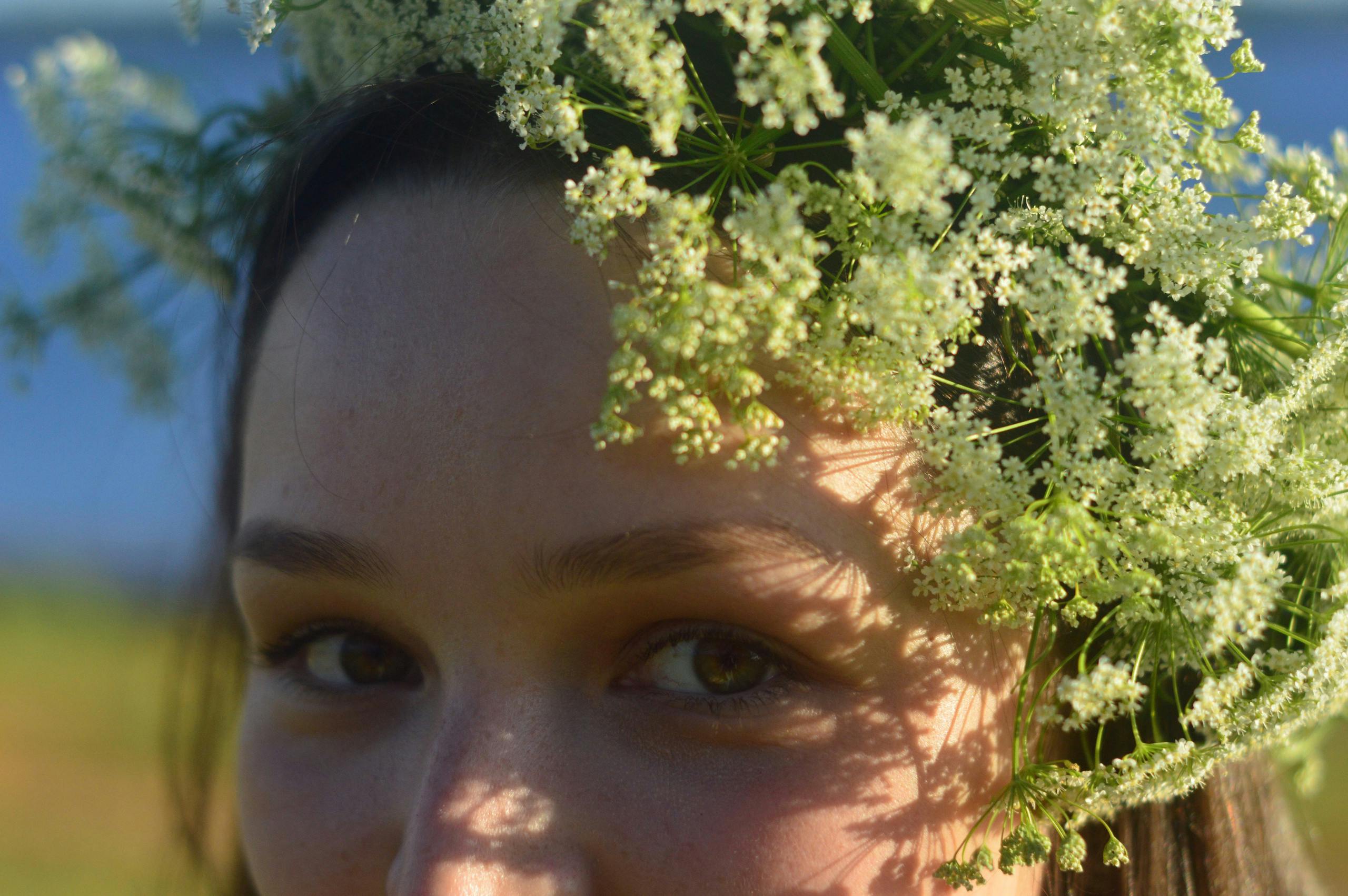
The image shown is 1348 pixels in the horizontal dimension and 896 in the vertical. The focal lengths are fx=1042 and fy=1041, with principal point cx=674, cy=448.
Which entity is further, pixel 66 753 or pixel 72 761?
pixel 66 753

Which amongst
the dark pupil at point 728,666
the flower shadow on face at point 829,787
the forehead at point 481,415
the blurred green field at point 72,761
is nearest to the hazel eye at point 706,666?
the dark pupil at point 728,666

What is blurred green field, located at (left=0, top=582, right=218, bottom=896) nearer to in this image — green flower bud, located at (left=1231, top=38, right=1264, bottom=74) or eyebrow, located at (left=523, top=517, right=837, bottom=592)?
eyebrow, located at (left=523, top=517, right=837, bottom=592)

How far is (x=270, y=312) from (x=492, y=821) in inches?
40.3

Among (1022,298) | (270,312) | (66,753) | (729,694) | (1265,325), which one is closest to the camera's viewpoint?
(1022,298)

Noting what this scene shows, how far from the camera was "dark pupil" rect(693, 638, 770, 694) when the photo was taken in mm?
1545

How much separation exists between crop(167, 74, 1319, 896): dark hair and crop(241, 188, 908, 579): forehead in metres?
0.08

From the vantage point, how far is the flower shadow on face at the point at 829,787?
1405 mm

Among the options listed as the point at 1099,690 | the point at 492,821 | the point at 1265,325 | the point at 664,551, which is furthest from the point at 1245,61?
the point at 492,821

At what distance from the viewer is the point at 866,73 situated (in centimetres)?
137

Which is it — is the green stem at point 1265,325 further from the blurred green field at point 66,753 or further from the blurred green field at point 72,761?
the blurred green field at point 66,753

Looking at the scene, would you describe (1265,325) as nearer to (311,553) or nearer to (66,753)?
(311,553)

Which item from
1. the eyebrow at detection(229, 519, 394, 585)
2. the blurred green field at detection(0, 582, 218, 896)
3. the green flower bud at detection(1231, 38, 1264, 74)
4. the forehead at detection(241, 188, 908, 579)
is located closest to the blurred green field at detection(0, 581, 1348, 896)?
the blurred green field at detection(0, 582, 218, 896)

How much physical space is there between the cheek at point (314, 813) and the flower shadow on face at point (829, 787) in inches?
7.5

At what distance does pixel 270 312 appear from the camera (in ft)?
6.23
